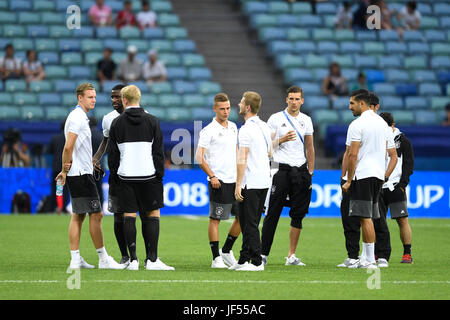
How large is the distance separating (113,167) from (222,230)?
7056mm

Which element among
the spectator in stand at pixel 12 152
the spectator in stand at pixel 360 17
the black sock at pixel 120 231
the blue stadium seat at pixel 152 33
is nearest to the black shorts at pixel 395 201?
the black sock at pixel 120 231

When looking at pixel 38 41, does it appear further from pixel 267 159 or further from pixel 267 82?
pixel 267 159

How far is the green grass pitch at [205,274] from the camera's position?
896 cm

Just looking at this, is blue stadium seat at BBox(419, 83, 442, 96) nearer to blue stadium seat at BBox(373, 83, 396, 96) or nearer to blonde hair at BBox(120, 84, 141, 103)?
blue stadium seat at BBox(373, 83, 396, 96)

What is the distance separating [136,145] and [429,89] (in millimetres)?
17986

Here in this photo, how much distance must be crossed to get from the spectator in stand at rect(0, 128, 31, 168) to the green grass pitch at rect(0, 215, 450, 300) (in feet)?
14.3

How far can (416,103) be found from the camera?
26.5m

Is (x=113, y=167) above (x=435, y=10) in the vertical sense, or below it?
below

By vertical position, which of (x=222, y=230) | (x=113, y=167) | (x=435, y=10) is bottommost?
(x=222, y=230)

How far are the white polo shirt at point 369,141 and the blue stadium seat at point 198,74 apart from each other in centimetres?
1504

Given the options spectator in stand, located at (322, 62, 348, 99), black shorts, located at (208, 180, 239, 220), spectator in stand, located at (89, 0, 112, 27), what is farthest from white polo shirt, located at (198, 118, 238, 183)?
spectator in stand, located at (89, 0, 112, 27)

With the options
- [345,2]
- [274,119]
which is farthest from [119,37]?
[274,119]

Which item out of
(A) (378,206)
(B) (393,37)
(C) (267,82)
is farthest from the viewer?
(B) (393,37)

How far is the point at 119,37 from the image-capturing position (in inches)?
1052
